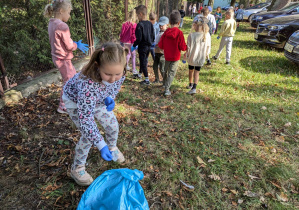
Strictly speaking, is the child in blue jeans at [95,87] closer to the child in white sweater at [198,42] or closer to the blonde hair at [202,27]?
the child in white sweater at [198,42]

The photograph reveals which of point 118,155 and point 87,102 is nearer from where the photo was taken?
point 87,102

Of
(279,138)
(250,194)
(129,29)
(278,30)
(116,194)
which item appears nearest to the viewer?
(116,194)

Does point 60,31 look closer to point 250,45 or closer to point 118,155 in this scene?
point 118,155

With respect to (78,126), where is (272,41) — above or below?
above

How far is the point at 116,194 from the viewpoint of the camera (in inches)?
65.8

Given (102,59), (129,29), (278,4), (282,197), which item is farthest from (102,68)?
(278,4)

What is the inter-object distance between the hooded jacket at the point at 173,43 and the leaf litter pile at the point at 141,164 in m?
1.36

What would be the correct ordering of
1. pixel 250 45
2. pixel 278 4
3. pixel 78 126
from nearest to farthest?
pixel 78 126 → pixel 250 45 → pixel 278 4

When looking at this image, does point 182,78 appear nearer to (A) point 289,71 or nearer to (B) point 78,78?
(A) point 289,71

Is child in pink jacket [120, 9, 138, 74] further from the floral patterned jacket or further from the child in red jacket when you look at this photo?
the floral patterned jacket

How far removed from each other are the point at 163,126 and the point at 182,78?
2.40 m

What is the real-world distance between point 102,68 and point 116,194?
1102mm

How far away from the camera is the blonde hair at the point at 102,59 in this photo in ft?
5.02

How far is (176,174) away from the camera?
7.95 feet
